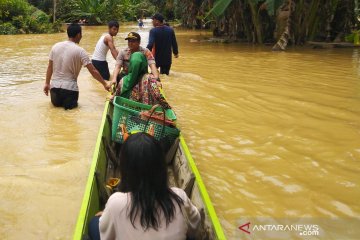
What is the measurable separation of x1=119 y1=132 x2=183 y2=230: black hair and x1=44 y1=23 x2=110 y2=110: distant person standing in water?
397cm

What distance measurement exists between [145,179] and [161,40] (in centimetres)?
669

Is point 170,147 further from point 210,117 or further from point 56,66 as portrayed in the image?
A: point 56,66

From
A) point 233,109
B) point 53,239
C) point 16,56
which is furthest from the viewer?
point 16,56

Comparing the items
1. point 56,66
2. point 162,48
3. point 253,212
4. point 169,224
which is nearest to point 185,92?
point 162,48

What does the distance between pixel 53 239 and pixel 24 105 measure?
4516 millimetres

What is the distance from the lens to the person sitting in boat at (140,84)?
188 inches

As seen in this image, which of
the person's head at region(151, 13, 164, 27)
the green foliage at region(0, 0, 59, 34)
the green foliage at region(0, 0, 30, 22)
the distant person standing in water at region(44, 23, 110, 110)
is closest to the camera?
the distant person standing in water at region(44, 23, 110, 110)

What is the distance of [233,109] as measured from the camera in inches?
268

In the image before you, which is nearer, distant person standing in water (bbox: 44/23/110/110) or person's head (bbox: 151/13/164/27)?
distant person standing in water (bbox: 44/23/110/110)

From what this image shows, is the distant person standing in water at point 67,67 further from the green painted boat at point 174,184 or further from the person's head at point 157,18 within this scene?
the person's head at point 157,18

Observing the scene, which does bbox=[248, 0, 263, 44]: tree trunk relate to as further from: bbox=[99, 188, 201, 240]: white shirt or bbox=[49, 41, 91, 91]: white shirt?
bbox=[99, 188, 201, 240]: white shirt

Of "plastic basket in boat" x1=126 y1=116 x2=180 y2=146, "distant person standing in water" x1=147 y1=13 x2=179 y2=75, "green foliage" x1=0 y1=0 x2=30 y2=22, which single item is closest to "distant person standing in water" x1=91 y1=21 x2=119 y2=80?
"distant person standing in water" x1=147 y1=13 x2=179 y2=75

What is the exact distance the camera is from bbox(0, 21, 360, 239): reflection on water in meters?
3.58

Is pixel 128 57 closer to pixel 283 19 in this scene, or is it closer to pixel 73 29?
pixel 73 29
